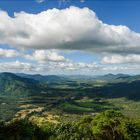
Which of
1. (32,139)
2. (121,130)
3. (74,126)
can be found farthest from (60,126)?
(121,130)

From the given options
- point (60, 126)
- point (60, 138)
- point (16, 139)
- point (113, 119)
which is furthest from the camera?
point (113, 119)

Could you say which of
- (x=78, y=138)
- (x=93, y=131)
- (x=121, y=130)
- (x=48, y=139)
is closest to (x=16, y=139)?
(x=48, y=139)

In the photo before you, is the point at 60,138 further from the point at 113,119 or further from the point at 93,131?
the point at 113,119

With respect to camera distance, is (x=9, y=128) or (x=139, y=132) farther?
(x=139, y=132)

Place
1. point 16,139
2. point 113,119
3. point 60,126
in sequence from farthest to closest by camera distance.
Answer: point 113,119 < point 60,126 < point 16,139

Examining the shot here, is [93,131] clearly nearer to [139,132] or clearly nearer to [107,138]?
[107,138]

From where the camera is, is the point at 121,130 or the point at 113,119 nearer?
the point at 121,130

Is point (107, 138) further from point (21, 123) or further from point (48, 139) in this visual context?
point (21, 123)
